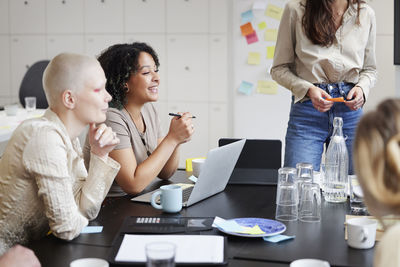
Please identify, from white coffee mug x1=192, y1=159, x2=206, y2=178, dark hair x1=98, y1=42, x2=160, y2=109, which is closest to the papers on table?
white coffee mug x1=192, y1=159, x2=206, y2=178

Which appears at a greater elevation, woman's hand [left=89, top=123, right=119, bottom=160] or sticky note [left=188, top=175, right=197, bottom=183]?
woman's hand [left=89, top=123, right=119, bottom=160]

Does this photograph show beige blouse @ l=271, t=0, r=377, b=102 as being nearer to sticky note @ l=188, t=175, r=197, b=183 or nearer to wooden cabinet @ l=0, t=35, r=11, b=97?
sticky note @ l=188, t=175, r=197, b=183

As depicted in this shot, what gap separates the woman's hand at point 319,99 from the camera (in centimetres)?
254

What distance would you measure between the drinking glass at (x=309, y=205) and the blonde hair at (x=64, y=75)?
765mm

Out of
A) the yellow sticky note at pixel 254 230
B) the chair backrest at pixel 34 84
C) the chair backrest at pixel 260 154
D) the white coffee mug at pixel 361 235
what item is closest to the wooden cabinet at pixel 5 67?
the chair backrest at pixel 34 84

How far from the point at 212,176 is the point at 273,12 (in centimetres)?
272

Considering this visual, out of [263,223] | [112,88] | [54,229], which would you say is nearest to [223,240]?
[263,223]

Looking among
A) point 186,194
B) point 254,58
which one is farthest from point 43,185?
point 254,58

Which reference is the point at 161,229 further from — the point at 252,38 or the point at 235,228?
the point at 252,38

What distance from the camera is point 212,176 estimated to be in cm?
200

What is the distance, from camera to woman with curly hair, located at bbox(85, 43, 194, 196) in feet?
7.39

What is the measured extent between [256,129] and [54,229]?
10.4 ft

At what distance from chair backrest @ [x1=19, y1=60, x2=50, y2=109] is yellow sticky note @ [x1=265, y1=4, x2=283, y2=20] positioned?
6.37 feet

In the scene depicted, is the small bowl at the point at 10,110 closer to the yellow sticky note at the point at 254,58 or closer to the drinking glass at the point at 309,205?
the yellow sticky note at the point at 254,58
